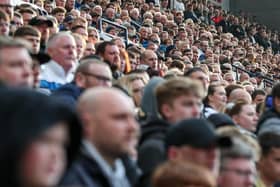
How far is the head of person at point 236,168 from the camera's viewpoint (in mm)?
4423

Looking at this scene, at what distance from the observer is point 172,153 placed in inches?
161

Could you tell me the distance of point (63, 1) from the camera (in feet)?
45.4

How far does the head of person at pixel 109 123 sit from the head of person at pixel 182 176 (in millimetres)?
288

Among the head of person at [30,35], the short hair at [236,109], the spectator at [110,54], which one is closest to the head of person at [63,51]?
the head of person at [30,35]

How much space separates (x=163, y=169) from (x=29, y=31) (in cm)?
386

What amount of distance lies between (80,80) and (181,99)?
3.51 feet

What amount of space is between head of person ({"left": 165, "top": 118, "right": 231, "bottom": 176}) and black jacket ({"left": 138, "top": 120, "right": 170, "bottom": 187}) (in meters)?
0.25

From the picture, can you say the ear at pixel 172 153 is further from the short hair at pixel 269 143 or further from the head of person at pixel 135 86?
the head of person at pixel 135 86

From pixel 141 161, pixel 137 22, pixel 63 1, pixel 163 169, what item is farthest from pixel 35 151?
pixel 137 22

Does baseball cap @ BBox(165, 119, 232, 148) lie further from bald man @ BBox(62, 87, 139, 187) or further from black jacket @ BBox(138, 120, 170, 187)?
bald man @ BBox(62, 87, 139, 187)

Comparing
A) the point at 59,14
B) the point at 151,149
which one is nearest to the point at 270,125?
the point at 151,149

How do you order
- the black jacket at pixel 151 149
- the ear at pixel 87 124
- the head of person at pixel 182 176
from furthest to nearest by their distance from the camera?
the black jacket at pixel 151 149 → the ear at pixel 87 124 → the head of person at pixel 182 176

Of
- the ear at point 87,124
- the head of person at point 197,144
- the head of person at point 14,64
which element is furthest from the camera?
the head of person at point 14,64

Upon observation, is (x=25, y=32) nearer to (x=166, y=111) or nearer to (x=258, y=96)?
(x=166, y=111)
